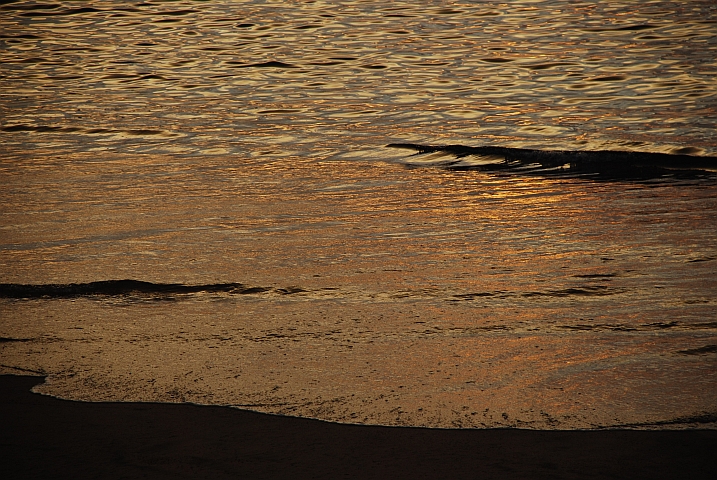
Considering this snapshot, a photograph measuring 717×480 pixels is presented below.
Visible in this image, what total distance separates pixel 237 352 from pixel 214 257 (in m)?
1.39

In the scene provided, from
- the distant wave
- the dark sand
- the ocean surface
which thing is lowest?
the distant wave

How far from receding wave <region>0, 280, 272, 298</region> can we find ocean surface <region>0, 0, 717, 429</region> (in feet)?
0.06

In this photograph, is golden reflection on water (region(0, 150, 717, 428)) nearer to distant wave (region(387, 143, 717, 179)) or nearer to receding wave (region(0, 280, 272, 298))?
receding wave (region(0, 280, 272, 298))

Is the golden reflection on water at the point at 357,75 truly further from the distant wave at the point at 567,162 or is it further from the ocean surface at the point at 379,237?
the distant wave at the point at 567,162

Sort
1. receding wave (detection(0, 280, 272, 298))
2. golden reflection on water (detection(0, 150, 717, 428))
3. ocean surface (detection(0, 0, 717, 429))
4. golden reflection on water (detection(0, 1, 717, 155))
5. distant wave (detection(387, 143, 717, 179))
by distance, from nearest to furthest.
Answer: golden reflection on water (detection(0, 150, 717, 428))
ocean surface (detection(0, 0, 717, 429))
receding wave (detection(0, 280, 272, 298))
distant wave (detection(387, 143, 717, 179))
golden reflection on water (detection(0, 1, 717, 155))

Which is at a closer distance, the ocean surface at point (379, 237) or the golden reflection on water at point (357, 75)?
the ocean surface at point (379, 237)

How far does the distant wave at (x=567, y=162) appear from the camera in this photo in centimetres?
694

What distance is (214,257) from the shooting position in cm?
474

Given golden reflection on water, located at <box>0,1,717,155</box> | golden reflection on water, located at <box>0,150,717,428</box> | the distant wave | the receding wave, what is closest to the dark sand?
golden reflection on water, located at <box>0,150,717,428</box>

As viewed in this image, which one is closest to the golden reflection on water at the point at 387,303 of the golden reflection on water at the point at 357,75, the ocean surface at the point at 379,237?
the ocean surface at the point at 379,237

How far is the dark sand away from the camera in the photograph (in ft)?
8.30

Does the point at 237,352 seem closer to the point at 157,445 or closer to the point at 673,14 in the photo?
the point at 157,445

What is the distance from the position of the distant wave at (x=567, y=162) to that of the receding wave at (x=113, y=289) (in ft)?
11.7

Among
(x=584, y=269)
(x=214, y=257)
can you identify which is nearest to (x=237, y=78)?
(x=214, y=257)
